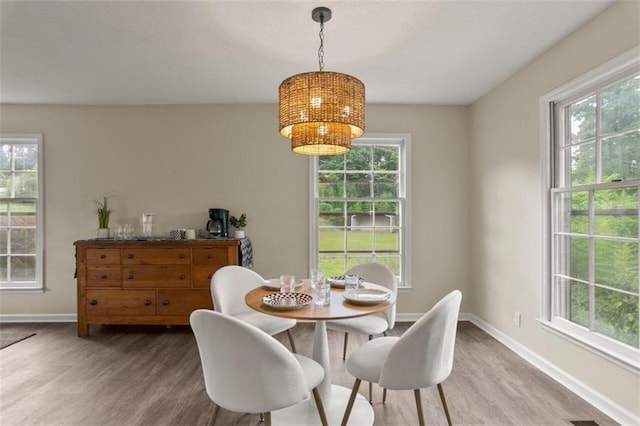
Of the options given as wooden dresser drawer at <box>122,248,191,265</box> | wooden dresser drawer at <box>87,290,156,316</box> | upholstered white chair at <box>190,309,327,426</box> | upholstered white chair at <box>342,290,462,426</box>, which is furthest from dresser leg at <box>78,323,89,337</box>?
upholstered white chair at <box>342,290,462,426</box>

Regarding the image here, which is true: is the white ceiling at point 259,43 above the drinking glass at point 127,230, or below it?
above

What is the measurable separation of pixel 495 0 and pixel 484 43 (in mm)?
537

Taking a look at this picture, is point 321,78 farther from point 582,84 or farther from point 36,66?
point 36,66

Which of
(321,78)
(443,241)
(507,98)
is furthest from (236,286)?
(507,98)

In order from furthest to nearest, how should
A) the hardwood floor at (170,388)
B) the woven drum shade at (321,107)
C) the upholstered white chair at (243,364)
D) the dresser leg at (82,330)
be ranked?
the dresser leg at (82,330) → the hardwood floor at (170,388) → the woven drum shade at (321,107) → the upholstered white chair at (243,364)

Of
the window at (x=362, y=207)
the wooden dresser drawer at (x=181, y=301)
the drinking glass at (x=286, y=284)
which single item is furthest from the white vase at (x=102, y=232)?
the drinking glass at (x=286, y=284)

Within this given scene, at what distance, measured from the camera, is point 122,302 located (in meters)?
3.44

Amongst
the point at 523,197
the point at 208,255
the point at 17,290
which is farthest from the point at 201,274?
the point at 523,197

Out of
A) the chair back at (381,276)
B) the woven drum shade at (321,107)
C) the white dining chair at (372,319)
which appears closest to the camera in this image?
the woven drum shade at (321,107)

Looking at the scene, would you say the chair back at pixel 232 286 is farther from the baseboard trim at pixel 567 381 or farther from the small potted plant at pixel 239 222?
the baseboard trim at pixel 567 381

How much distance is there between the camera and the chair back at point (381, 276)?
2541mm

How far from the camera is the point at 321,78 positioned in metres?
1.86

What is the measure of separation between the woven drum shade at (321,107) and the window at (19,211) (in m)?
3.68

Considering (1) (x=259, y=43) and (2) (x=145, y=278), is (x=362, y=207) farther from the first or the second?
(2) (x=145, y=278)
